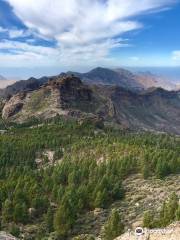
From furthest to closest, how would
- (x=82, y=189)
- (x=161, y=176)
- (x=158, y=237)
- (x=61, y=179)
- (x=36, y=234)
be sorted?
(x=61, y=179)
(x=161, y=176)
(x=82, y=189)
(x=36, y=234)
(x=158, y=237)

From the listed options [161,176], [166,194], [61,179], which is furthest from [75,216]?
[61,179]

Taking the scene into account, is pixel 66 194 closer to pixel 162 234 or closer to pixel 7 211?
pixel 7 211

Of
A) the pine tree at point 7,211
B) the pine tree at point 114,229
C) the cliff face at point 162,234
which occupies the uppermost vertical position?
the cliff face at point 162,234

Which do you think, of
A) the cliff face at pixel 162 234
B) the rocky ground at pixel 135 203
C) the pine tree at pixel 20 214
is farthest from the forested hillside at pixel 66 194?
the cliff face at pixel 162 234

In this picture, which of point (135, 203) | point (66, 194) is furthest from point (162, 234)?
point (66, 194)

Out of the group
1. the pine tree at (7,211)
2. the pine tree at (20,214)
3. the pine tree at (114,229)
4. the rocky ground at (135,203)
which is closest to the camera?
the pine tree at (114,229)

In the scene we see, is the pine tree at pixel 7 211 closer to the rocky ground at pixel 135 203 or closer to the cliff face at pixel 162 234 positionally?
the rocky ground at pixel 135 203

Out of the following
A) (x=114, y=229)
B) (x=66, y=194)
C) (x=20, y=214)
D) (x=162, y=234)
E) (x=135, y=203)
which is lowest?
(x=20, y=214)

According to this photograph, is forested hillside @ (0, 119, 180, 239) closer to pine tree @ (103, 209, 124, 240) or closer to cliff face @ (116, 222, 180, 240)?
pine tree @ (103, 209, 124, 240)

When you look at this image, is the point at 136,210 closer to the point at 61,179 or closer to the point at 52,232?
the point at 52,232

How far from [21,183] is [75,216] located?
149ft

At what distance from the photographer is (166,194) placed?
131375mm

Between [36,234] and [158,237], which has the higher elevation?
[158,237]

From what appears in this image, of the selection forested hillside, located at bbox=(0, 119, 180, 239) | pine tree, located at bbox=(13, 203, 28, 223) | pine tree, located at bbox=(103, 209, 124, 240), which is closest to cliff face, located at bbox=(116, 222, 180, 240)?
pine tree, located at bbox=(103, 209, 124, 240)
